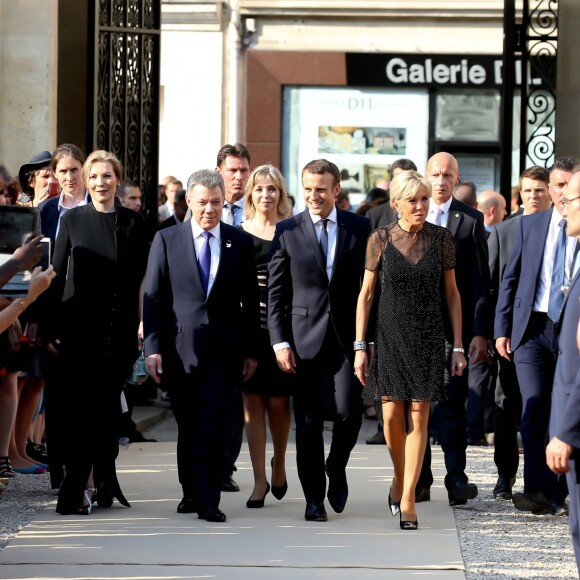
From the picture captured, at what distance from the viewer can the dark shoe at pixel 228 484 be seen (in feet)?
33.2

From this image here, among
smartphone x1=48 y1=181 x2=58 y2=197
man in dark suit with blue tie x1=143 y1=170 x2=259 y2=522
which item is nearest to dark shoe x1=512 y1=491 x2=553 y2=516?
man in dark suit with blue tie x1=143 y1=170 x2=259 y2=522

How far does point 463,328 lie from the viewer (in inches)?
383

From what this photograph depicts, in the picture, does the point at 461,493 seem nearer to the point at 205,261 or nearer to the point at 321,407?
the point at 321,407

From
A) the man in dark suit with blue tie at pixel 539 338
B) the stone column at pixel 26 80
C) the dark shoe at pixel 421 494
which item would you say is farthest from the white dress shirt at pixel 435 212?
the stone column at pixel 26 80

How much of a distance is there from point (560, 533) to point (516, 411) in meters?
1.32

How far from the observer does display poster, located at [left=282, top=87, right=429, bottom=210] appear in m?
25.3

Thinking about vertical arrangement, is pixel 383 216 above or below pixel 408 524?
above

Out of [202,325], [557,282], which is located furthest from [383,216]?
[202,325]

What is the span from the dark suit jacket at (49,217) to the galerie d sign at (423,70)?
15398mm

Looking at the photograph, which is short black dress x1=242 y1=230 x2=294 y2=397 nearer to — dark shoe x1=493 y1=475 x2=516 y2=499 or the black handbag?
the black handbag

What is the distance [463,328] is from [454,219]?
2.19 ft

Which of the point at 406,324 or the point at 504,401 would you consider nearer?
the point at 406,324

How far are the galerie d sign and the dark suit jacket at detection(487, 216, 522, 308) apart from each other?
48.6 ft

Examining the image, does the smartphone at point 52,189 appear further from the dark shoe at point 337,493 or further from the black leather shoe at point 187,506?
the dark shoe at point 337,493
